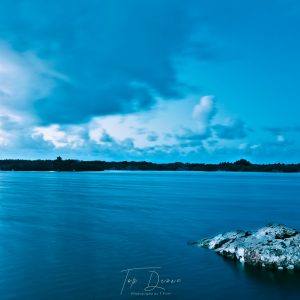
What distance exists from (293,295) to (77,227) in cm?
1857

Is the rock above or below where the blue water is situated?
above

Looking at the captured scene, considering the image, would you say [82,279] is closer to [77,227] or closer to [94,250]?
[94,250]

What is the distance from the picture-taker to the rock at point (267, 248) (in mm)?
15875

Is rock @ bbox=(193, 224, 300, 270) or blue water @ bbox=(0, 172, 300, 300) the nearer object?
blue water @ bbox=(0, 172, 300, 300)

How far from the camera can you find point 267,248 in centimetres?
1647

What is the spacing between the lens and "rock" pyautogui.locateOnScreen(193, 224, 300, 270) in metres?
15.9

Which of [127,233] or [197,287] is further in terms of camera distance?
[127,233]

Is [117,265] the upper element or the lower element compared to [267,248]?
lower

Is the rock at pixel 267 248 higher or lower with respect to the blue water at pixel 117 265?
higher

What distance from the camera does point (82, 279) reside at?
14109 mm

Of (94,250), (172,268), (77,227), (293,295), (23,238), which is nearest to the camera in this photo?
(293,295)

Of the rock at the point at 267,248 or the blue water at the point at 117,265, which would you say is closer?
the blue water at the point at 117,265

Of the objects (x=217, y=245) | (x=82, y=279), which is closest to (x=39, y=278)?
(x=82, y=279)

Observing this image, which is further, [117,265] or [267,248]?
[267,248]
